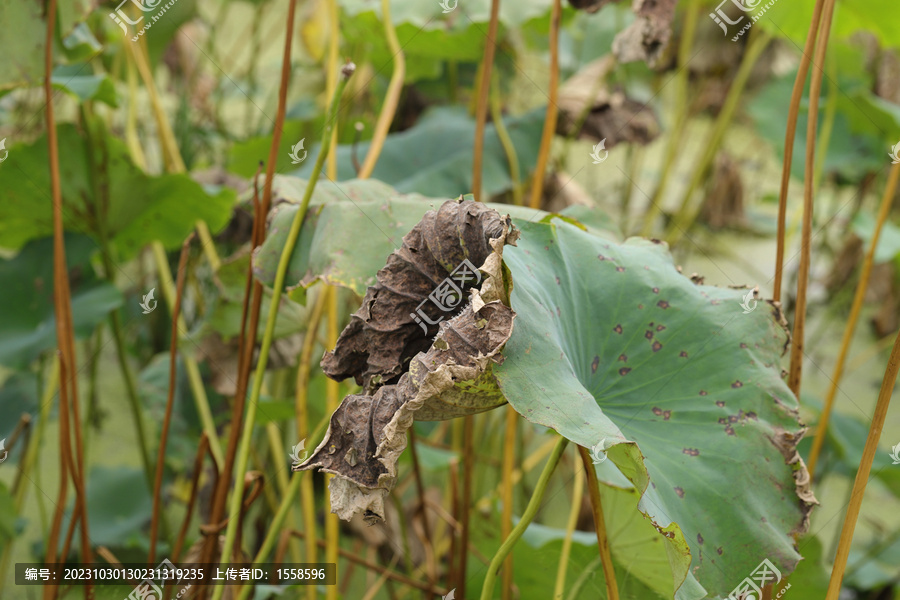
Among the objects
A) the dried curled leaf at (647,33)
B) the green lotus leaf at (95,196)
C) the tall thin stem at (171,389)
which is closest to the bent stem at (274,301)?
the tall thin stem at (171,389)

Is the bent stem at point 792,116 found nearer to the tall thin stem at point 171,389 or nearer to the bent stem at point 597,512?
the bent stem at point 597,512

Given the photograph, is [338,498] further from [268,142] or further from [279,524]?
[268,142]

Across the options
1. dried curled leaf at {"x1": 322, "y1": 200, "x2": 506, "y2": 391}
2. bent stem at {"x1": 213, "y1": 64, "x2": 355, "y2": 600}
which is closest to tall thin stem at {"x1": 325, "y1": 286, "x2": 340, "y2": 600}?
bent stem at {"x1": 213, "y1": 64, "x2": 355, "y2": 600}

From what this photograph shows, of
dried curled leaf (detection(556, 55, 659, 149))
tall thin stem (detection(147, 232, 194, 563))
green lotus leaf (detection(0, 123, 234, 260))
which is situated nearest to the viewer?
tall thin stem (detection(147, 232, 194, 563))

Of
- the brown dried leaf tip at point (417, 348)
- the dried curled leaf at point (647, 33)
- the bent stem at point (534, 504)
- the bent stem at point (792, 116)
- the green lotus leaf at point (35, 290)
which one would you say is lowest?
the green lotus leaf at point (35, 290)

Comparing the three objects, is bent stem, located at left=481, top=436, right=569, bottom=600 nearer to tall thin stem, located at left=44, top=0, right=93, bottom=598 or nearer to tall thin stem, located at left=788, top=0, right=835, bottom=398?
tall thin stem, located at left=788, top=0, right=835, bottom=398

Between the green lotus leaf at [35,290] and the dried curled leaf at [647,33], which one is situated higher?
the dried curled leaf at [647,33]

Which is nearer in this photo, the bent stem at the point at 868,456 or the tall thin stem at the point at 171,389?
the bent stem at the point at 868,456
